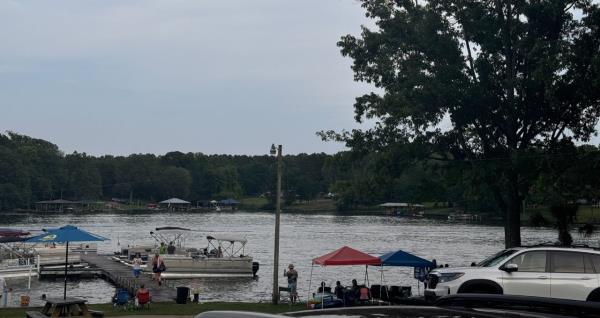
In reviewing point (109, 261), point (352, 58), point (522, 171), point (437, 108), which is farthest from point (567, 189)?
point (109, 261)

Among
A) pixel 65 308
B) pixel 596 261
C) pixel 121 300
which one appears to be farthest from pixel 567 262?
pixel 121 300

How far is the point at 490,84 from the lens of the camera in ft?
107

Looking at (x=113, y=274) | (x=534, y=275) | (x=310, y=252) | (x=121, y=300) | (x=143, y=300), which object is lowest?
(x=113, y=274)

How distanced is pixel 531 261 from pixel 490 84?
54.0ft

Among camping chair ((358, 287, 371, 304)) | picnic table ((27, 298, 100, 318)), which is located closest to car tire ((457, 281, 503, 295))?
picnic table ((27, 298, 100, 318))

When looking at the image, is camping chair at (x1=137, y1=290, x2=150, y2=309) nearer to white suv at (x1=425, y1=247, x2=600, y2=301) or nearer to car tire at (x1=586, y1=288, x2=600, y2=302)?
white suv at (x1=425, y1=247, x2=600, y2=301)

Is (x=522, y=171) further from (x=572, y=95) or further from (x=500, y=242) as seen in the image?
(x=500, y=242)

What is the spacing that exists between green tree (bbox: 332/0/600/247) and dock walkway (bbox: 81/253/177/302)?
12.2m

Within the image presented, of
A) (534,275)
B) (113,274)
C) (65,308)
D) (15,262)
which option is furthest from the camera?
(15,262)

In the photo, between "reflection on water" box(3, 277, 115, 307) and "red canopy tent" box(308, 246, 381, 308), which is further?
"reflection on water" box(3, 277, 115, 307)

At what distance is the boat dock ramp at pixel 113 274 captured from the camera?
38444 millimetres

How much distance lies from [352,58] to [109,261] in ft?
98.9

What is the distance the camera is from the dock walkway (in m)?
37.2

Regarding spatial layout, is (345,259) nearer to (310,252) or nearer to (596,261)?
(596,261)
